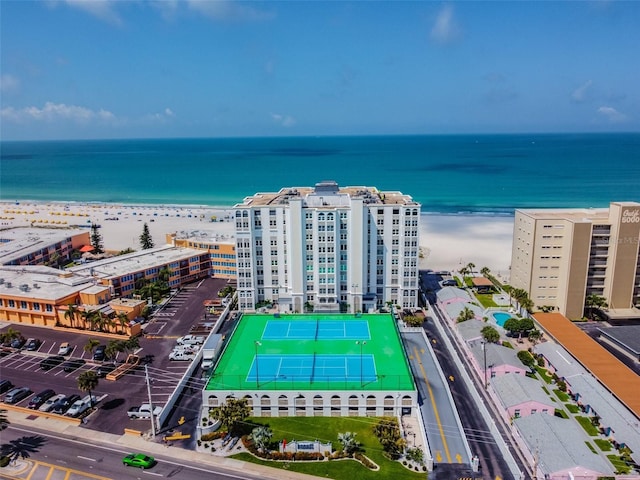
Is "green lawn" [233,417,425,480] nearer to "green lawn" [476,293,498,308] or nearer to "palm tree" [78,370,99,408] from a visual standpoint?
"palm tree" [78,370,99,408]

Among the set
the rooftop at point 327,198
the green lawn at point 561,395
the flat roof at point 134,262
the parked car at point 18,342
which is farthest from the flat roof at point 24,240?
the green lawn at point 561,395

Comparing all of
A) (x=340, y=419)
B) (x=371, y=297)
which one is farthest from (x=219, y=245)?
(x=340, y=419)

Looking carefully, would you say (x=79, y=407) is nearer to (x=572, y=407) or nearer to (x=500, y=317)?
(x=572, y=407)

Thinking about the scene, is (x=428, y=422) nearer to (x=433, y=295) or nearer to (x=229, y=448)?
(x=229, y=448)

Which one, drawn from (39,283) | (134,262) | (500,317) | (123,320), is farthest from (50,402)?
(500,317)

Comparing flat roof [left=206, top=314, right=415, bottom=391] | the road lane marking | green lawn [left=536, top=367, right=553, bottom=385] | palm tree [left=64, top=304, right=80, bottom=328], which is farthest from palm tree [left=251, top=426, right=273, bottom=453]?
palm tree [left=64, top=304, right=80, bottom=328]

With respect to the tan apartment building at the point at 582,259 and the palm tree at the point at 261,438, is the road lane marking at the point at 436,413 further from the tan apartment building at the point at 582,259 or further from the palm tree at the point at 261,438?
the tan apartment building at the point at 582,259
